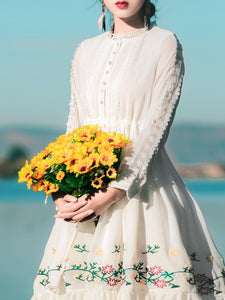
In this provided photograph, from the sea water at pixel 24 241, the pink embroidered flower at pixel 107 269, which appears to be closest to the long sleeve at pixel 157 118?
the pink embroidered flower at pixel 107 269

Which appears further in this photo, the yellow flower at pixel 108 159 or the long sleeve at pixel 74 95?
the long sleeve at pixel 74 95

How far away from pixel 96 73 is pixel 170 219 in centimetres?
80

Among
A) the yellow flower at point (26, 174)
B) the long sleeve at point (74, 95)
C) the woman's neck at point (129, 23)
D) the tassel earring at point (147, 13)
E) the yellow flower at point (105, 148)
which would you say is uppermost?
the tassel earring at point (147, 13)

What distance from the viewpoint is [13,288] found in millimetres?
4785

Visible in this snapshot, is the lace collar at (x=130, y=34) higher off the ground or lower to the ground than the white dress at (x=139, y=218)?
higher

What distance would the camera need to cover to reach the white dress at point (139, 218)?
2855 millimetres

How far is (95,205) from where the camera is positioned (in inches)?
113

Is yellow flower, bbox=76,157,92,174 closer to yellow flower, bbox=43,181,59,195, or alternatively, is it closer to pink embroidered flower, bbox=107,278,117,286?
yellow flower, bbox=43,181,59,195

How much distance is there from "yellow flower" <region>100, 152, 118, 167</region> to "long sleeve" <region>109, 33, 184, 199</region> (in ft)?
0.32

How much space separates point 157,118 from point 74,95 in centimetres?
54

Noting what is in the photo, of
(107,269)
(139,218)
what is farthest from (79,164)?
(107,269)

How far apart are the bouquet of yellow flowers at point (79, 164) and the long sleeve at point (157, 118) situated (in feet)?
0.18

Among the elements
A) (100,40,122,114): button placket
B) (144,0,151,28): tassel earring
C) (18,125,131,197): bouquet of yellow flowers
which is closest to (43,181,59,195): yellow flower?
(18,125,131,197): bouquet of yellow flowers

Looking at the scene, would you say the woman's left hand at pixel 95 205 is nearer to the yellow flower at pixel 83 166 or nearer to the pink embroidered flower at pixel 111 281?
the yellow flower at pixel 83 166
